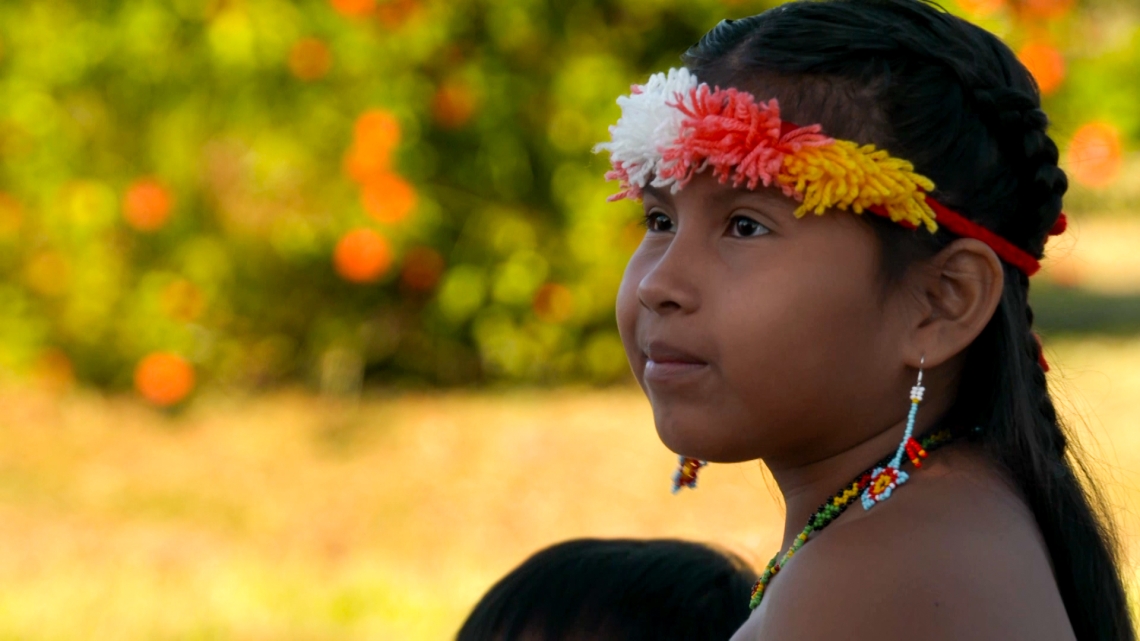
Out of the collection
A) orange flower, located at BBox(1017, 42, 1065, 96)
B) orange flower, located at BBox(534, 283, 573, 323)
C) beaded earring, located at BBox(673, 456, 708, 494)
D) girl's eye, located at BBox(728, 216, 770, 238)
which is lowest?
orange flower, located at BBox(534, 283, 573, 323)

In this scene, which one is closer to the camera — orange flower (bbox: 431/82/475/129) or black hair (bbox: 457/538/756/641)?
black hair (bbox: 457/538/756/641)

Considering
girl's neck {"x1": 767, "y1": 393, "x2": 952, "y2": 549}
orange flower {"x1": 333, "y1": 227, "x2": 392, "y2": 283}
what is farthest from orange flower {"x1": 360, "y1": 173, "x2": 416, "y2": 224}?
girl's neck {"x1": 767, "y1": 393, "x2": 952, "y2": 549}

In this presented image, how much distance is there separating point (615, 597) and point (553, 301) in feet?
14.8

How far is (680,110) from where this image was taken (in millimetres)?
1679

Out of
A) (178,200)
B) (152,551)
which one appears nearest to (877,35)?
(152,551)

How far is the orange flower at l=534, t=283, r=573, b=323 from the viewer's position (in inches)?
252

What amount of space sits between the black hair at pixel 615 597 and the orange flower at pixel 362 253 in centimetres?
402

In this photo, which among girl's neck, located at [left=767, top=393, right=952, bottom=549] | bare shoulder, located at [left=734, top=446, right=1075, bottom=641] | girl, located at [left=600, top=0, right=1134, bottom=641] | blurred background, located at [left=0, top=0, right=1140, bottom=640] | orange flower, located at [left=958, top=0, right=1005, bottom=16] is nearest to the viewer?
bare shoulder, located at [left=734, top=446, right=1075, bottom=641]

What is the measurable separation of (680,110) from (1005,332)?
487 millimetres

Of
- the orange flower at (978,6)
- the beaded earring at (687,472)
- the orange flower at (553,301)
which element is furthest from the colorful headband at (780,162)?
the orange flower at (553,301)

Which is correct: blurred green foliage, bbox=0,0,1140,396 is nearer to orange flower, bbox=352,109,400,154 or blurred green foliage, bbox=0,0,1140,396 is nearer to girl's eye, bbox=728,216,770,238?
orange flower, bbox=352,109,400,154

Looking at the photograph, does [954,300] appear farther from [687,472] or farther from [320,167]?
[320,167]

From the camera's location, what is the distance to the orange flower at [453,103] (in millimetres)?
6051

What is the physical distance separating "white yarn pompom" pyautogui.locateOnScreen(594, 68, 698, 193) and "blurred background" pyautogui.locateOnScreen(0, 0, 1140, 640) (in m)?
3.64
